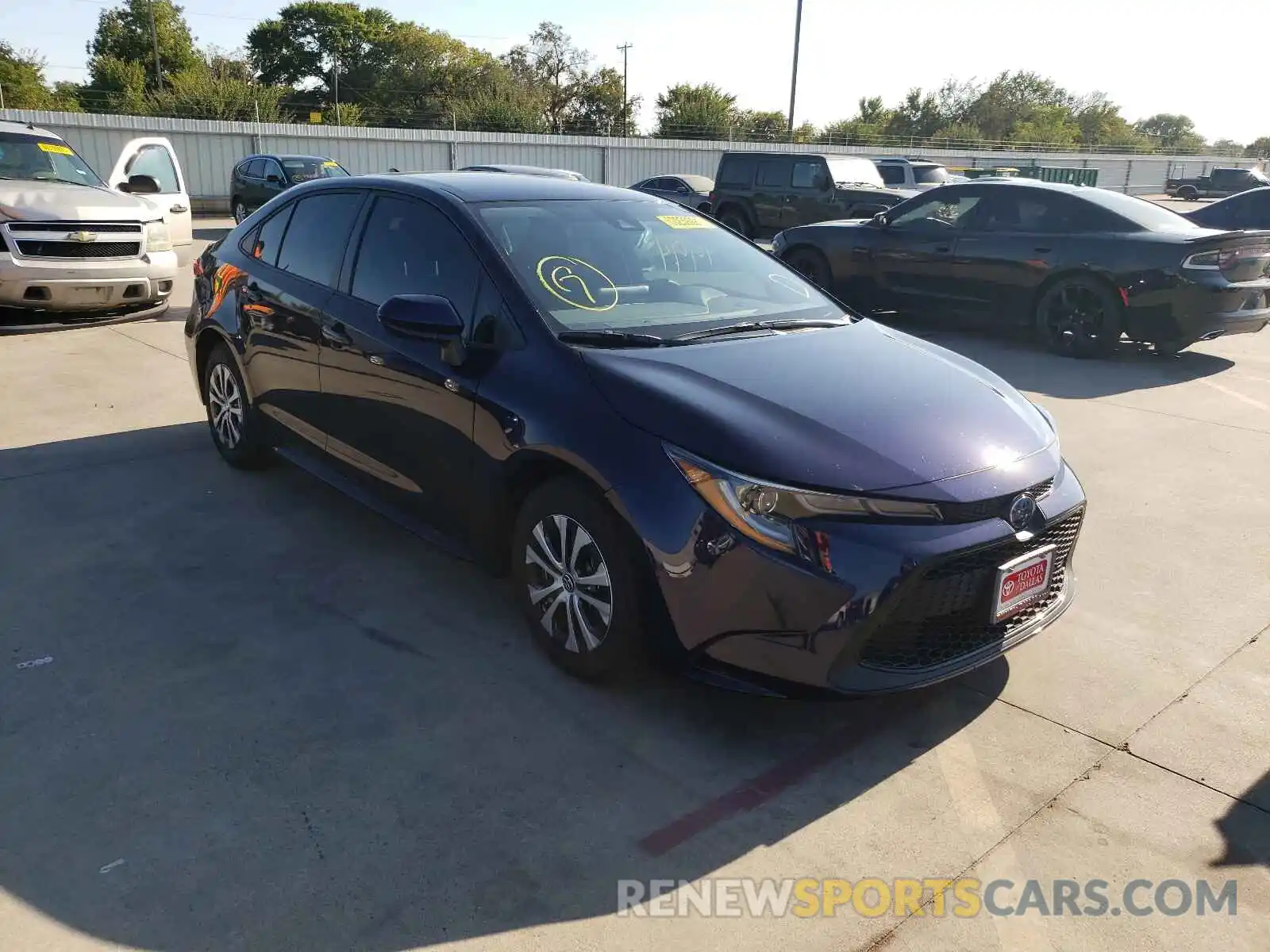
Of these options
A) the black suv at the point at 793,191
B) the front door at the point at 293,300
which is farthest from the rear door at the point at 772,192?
the front door at the point at 293,300

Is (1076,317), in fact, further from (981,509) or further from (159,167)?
(159,167)

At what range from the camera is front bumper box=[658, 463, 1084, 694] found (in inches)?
112

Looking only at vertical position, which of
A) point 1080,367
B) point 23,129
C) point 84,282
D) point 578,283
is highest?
point 23,129

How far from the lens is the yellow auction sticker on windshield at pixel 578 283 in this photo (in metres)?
3.80

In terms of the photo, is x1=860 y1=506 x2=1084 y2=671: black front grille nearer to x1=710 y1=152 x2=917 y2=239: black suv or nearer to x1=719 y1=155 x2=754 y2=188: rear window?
x1=710 y1=152 x2=917 y2=239: black suv

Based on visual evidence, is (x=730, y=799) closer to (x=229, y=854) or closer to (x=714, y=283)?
(x=229, y=854)

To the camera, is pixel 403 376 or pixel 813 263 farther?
pixel 813 263

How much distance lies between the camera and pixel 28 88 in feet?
164

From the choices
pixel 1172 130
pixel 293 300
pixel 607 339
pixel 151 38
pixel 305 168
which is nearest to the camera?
pixel 607 339

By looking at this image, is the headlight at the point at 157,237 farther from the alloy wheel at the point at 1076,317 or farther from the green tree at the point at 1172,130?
the green tree at the point at 1172,130

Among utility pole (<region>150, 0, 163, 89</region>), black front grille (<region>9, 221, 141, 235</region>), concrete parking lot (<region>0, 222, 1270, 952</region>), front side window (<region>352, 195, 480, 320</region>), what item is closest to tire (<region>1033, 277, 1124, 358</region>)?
concrete parking lot (<region>0, 222, 1270, 952</region>)

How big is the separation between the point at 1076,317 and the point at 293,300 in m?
7.35

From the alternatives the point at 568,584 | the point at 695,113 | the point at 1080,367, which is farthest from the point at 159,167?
the point at 695,113

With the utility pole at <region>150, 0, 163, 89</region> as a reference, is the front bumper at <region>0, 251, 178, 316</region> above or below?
below
